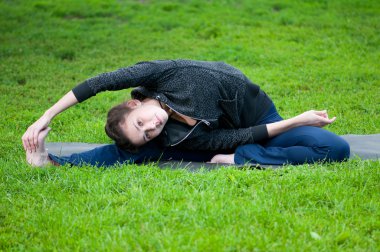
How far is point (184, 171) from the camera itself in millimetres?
4609

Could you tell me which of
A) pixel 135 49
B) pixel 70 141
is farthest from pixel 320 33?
pixel 70 141

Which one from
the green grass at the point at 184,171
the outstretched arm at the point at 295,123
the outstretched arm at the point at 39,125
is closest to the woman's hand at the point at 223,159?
the outstretched arm at the point at 295,123

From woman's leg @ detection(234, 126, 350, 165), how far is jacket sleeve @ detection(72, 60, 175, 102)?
99 cm

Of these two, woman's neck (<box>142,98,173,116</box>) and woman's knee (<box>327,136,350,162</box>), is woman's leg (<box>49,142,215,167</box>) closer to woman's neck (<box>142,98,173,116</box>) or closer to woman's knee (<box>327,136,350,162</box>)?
woman's neck (<box>142,98,173,116</box>)

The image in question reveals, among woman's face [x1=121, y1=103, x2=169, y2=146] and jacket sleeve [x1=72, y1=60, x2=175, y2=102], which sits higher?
jacket sleeve [x1=72, y1=60, x2=175, y2=102]

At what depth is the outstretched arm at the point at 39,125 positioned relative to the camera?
14.8ft

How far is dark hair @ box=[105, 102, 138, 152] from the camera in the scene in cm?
470

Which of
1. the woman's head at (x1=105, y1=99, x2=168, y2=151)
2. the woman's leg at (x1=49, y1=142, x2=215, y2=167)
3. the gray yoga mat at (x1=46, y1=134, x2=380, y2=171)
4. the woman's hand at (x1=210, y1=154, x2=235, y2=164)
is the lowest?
the gray yoga mat at (x1=46, y1=134, x2=380, y2=171)

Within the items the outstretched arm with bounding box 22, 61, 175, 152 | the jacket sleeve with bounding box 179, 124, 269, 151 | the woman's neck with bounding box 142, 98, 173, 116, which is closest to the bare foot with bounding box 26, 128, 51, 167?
the outstretched arm with bounding box 22, 61, 175, 152

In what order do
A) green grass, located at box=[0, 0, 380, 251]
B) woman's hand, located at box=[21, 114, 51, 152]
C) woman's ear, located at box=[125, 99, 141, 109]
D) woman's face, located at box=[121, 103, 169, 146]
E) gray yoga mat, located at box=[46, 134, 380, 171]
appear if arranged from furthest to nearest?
gray yoga mat, located at box=[46, 134, 380, 171] → woman's ear, located at box=[125, 99, 141, 109] → woman's face, located at box=[121, 103, 169, 146] → woman's hand, located at box=[21, 114, 51, 152] → green grass, located at box=[0, 0, 380, 251]

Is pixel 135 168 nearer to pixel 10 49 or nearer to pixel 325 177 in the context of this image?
pixel 325 177

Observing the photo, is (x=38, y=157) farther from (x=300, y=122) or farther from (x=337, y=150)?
(x=337, y=150)

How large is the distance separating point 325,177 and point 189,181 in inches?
39.7

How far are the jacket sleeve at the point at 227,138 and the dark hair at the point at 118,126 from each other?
53cm
